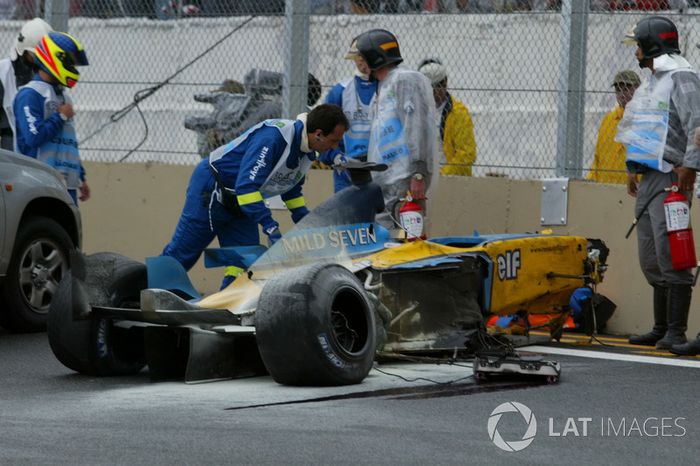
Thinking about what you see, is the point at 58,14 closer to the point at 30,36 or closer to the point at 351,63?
the point at 30,36

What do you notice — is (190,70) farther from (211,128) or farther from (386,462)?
(386,462)

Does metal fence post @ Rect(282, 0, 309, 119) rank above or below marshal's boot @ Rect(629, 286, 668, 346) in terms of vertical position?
above

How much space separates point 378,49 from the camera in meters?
10.4

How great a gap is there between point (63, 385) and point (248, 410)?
57.4 inches

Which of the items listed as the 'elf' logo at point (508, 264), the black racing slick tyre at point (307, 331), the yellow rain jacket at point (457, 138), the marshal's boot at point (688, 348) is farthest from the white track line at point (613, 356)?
the yellow rain jacket at point (457, 138)

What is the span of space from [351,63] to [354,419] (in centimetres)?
752

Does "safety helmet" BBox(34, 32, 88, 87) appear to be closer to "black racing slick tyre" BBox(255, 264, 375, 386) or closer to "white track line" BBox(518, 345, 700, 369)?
"white track line" BBox(518, 345, 700, 369)

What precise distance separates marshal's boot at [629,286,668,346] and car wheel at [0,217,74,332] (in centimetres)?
401

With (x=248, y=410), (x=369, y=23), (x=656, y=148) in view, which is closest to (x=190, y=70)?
(x=369, y=23)

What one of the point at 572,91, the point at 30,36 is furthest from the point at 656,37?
the point at 30,36

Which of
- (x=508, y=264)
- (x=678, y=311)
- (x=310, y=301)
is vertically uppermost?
(x=508, y=264)

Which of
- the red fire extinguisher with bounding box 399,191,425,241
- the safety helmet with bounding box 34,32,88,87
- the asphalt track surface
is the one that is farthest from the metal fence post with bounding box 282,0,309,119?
the asphalt track surface

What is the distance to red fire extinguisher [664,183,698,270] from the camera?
9.29 m
